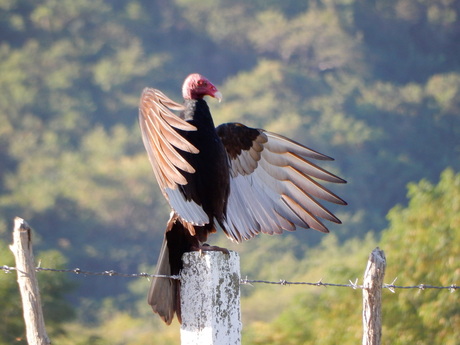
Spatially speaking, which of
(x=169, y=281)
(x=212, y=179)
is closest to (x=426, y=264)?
(x=212, y=179)

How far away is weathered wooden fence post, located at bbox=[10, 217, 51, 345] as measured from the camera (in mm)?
2848

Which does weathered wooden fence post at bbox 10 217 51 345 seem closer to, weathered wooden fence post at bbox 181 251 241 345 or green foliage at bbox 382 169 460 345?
weathered wooden fence post at bbox 181 251 241 345

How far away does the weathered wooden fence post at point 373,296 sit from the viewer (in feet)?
10.7

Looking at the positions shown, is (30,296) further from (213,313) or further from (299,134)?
(299,134)

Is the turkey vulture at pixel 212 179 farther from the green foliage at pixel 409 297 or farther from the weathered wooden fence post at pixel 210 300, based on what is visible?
the green foliage at pixel 409 297

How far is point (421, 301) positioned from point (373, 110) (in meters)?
20.1

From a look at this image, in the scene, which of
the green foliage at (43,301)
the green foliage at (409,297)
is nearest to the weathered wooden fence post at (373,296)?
the green foliage at (43,301)

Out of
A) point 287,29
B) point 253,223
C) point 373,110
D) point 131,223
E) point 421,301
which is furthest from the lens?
point 287,29

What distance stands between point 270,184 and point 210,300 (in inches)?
60.8

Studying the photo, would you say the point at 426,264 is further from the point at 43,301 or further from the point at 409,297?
the point at 43,301

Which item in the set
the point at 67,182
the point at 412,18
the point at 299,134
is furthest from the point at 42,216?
the point at 412,18

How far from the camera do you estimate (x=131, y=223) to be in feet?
81.8

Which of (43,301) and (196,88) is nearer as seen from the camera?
(196,88)

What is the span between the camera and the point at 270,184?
182 inches
